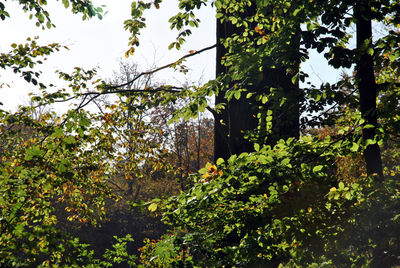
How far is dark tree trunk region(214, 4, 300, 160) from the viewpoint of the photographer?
15.3ft

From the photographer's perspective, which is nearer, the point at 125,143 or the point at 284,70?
the point at 284,70

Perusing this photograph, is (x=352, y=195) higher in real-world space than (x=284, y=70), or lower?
lower

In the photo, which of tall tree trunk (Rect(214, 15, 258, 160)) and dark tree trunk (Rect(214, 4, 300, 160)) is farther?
tall tree trunk (Rect(214, 15, 258, 160))

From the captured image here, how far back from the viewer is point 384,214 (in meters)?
3.71

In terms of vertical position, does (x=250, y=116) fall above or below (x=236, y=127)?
above

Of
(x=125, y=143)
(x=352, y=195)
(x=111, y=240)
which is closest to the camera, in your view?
(x=352, y=195)

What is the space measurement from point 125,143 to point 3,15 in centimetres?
459

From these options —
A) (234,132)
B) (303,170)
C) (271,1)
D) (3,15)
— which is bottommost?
(303,170)

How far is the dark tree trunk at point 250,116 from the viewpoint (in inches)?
183

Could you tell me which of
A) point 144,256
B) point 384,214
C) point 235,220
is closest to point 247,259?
point 235,220

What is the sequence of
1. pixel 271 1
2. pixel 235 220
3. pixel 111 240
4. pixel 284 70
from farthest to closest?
pixel 111 240 < pixel 284 70 < pixel 271 1 < pixel 235 220

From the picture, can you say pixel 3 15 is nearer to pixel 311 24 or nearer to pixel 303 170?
pixel 311 24

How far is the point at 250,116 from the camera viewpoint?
5652mm

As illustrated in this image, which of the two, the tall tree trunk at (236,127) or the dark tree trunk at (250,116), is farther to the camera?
the tall tree trunk at (236,127)
